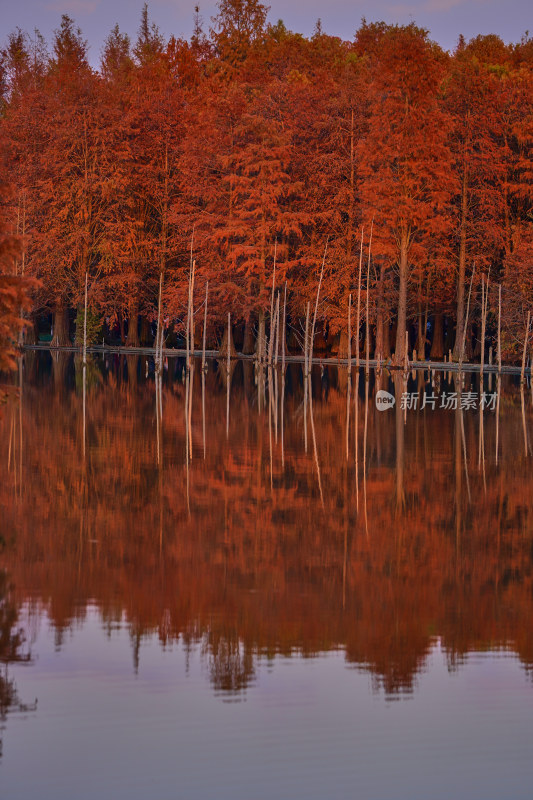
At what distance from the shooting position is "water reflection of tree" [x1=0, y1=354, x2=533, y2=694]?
33.2 feet

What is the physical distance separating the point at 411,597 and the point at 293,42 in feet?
228

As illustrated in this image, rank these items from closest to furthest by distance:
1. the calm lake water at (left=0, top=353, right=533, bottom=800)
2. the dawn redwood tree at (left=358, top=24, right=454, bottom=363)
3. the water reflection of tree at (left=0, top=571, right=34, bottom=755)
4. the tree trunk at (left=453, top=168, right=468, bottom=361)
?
the calm lake water at (left=0, top=353, right=533, bottom=800)
the water reflection of tree at (left=0, top=571, right=34, bottom=755)
the dawn redwood tree at (left=358, top=24, right=454, bottom=363)
the tree trunk at (left=453, top=168, right=468, bottom=361)

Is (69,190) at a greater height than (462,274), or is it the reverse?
(69,190)

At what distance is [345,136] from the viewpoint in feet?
181

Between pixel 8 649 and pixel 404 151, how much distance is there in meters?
42.5

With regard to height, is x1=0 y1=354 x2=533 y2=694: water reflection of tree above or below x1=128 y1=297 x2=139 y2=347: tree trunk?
below

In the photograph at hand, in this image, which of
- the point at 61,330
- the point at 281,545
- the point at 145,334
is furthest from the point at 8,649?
the point at 145,334

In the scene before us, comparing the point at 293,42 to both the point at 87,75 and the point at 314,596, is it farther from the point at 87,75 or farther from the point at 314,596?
the point at 314,596

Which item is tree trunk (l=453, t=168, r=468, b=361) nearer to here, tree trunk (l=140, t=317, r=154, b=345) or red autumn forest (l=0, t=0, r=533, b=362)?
red autumn forest (l=0, t=0, r=533, b=362)

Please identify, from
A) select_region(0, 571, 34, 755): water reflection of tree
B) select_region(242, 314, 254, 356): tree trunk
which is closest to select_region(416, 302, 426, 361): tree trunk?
select_region(242, 314, 254, 356): tree trunk

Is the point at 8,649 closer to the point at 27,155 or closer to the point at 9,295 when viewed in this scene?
the point at 9,295

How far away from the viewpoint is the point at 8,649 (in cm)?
950

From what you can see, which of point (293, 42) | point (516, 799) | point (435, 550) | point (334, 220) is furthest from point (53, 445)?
point (293, 42)

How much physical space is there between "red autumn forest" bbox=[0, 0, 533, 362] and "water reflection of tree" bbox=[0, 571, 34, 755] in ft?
128
